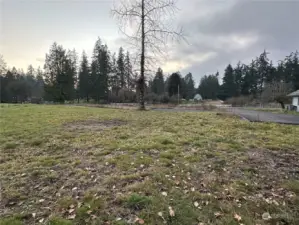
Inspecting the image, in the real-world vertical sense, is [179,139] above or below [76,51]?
below

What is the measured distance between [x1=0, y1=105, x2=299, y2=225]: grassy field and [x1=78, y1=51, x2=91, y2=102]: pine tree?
38.6 m

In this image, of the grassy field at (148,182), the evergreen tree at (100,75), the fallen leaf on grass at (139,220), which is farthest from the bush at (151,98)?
the fallen leaf on grass at (139,220)

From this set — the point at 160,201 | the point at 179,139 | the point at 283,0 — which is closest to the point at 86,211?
the point at 160,201

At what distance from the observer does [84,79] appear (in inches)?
1687

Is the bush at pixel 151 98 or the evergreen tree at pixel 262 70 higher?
the evergreen tree at pixel 262 70

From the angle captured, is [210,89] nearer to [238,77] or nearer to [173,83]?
[238,77]

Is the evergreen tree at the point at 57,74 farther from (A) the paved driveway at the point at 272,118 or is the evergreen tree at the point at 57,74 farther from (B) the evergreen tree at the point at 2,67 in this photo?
(A) the paved driveway at the point at 272,118

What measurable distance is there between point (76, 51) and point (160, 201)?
46575 mm

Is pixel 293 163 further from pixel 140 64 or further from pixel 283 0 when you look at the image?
pixel 140 64

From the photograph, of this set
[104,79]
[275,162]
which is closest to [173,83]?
[104,79]

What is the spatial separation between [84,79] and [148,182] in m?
42.4

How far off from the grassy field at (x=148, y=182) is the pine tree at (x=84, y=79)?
38.6 metres

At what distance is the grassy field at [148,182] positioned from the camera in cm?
241

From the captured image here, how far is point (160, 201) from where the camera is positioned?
264cm
